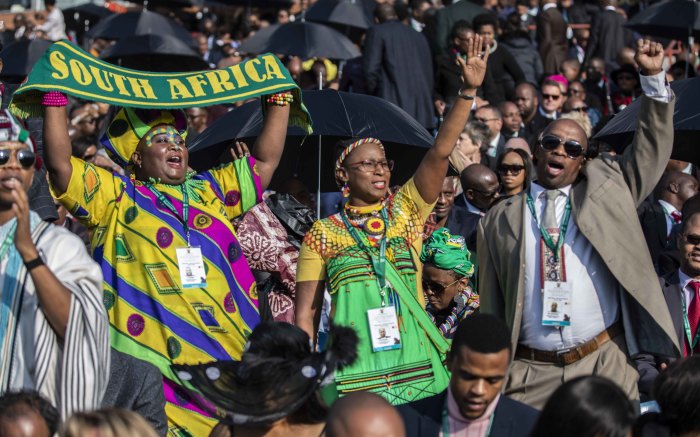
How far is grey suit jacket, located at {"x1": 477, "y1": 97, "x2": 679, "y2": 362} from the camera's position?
5555 millimetres

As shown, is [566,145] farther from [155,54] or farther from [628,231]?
[155,54]

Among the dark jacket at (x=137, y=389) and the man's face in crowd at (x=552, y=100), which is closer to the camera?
the dark jacket at (x=137, y=389)

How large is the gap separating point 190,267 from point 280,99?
1.03 metres

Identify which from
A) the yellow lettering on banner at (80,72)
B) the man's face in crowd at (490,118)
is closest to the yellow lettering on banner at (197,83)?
the yellow lettering on banner at (80,72)

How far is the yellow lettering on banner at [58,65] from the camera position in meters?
5.97

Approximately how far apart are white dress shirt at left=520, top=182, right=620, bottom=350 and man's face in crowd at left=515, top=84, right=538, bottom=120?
7542mm

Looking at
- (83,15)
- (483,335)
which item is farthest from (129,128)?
(83,15)

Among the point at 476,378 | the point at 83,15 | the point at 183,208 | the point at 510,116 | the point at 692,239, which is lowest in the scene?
the point at 83,15

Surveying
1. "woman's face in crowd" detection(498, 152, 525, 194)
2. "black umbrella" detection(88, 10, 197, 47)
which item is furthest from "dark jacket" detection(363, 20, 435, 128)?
"woman's face in crowd" detection(498, 152, 525, 194)

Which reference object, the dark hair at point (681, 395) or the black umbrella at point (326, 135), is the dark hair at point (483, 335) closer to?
the dark hair at point (681, 395)

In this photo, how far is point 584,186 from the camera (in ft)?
18.9

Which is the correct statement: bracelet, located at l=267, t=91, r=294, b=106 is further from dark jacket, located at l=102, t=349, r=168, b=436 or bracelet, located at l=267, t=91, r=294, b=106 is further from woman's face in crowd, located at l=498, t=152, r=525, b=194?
woman's face in crowd, located at l=498, t=152, r=525, b=194

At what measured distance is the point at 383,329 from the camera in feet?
19.4

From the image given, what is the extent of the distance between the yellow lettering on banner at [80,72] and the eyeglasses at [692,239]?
3270 mm
